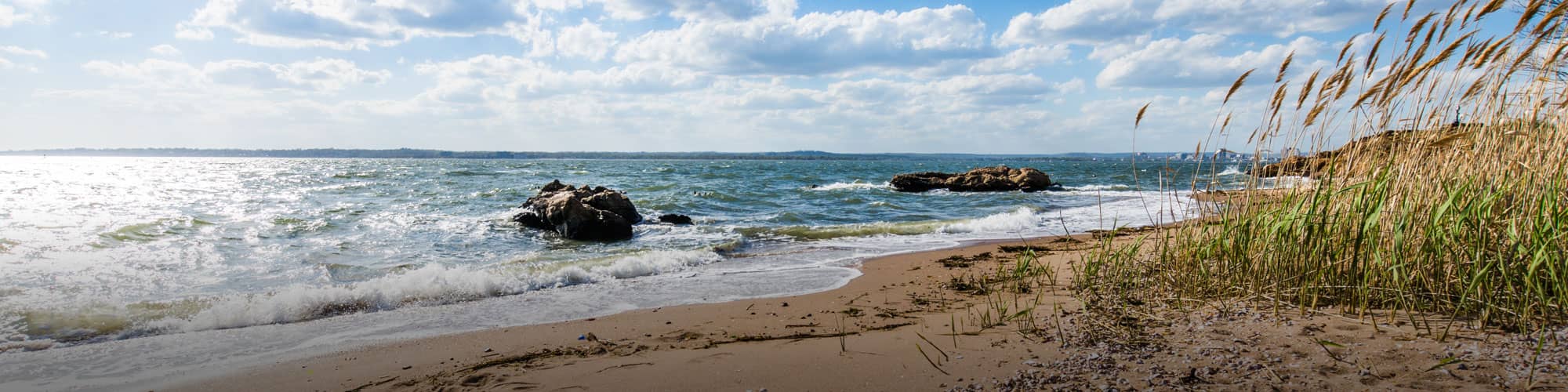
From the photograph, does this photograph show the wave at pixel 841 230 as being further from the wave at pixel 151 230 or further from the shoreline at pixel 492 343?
the wave at pixel 151 230

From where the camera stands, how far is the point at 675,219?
596 inches

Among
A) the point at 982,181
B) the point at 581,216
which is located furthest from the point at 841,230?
the point at 982,181

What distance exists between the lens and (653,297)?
258 inches

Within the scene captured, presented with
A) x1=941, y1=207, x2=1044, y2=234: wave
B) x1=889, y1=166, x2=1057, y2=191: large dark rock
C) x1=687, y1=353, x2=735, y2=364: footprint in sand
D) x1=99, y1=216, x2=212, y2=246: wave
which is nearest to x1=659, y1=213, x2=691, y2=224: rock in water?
x1=941, y1=207, x2=1044, y2=234: wave

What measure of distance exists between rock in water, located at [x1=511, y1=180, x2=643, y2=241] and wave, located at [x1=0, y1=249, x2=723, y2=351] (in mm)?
4290

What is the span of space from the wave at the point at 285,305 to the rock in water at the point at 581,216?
429cm

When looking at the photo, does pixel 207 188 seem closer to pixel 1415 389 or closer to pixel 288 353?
pixel 288 353

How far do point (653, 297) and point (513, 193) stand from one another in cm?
1750

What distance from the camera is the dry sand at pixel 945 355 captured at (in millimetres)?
2814

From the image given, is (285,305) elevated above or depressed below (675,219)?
above

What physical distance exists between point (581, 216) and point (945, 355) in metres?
10.1

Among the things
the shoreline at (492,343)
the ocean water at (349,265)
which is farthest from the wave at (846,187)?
the shoreline at (492,343)

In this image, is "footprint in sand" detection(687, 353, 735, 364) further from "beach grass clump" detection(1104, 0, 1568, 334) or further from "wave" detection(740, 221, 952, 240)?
"wave" detection(740, 221, 952, 240)

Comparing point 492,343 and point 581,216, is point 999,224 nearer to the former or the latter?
point 581,216
